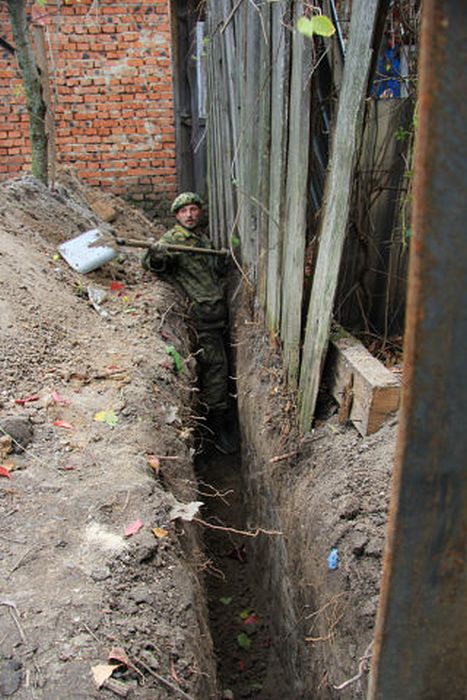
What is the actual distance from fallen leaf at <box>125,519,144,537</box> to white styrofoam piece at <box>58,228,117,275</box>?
3.40m

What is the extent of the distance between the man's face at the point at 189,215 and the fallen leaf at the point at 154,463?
133 inches

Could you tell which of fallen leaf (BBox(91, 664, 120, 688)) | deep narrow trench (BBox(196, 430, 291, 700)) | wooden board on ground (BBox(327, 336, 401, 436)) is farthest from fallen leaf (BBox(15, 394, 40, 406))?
fallen leaf (BBox(91, 664, 120, 688))

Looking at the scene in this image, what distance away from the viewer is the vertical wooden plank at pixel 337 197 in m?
2.17

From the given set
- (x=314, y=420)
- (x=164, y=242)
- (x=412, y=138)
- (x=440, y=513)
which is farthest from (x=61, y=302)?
(x=440, y=513)

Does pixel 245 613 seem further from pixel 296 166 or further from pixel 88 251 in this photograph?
pixel 88 251

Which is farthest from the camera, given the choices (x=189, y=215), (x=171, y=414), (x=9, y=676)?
(x=189, y=215)

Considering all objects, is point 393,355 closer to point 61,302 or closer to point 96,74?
point 61,302

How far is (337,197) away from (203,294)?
10.9 ft

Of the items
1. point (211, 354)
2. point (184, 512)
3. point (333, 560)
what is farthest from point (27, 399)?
point (211, 354)

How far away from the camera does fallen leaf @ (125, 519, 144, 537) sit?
7.23 feet

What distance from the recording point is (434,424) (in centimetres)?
77

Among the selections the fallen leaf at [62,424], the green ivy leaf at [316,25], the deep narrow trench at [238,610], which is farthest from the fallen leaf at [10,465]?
the green ivy leaf at [316,25]

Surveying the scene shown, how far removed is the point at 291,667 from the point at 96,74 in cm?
688

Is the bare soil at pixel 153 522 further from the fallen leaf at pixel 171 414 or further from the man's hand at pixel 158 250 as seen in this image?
the man's hand at pixel 158 250
